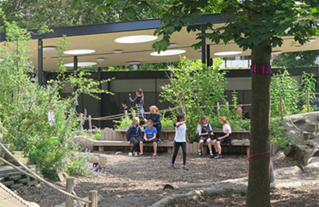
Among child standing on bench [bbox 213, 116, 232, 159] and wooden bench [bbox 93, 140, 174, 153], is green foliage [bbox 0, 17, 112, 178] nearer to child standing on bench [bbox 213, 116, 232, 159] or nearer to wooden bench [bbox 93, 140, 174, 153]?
child standing on bench [bbox 213, 116, 232, 159]

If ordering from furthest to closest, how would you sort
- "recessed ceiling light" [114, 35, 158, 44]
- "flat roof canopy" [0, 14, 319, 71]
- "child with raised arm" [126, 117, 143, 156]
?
1. "recessed ceiling light" [114, 35, 158, 44]
2. "flat roof canopy" [0, 14, 319, 71]
3. "child with raised arm" [126, 117, 143, 156]

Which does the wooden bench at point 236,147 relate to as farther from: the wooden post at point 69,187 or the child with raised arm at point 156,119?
the wooden post at point 69,187

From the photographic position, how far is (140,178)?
344 inches

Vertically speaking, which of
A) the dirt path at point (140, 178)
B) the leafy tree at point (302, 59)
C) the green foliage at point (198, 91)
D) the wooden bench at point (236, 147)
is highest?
the leafy tree at point (302, 59)

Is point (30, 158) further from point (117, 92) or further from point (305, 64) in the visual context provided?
point (305, 64)

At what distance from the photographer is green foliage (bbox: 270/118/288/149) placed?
12.6 meters

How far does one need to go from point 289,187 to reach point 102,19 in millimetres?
22172

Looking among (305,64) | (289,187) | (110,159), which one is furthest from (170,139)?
(305,64)

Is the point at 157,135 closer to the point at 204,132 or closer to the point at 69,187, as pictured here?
the point at 204,132

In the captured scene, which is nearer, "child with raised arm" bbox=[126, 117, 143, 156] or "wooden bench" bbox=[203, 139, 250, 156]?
"wooden bench" bbox=[203, 139, 250, 156]

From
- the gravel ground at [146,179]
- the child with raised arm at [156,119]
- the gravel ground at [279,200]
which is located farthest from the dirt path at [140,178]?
the child with raised arm at [156,119]

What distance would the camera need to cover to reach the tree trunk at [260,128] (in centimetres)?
515

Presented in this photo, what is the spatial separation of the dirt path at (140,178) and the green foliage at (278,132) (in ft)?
4.19

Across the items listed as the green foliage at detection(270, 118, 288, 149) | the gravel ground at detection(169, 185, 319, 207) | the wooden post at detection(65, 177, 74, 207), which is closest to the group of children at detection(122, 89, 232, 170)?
the green foliage at detection(270, 118, 288, 149)
